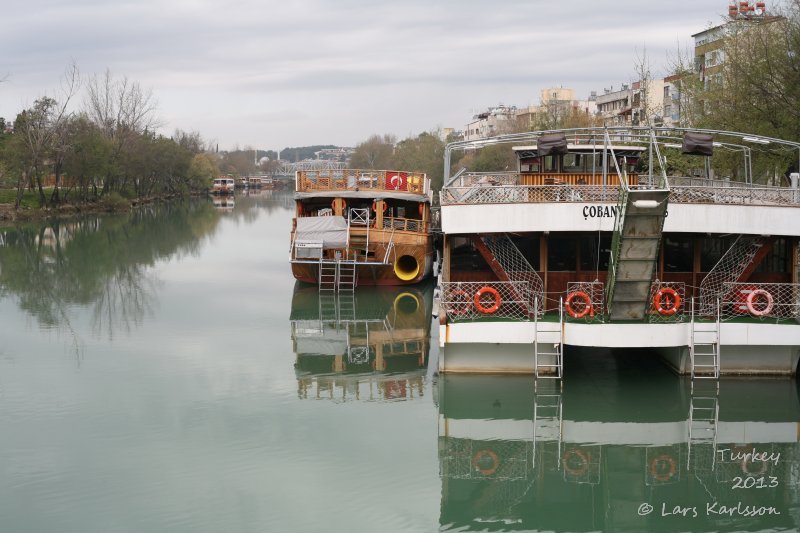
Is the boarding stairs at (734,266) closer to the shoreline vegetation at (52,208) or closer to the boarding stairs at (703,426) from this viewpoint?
the boarding stairs at (703,426)

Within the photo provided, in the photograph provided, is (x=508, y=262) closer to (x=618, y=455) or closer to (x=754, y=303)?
(x=754, y=303)

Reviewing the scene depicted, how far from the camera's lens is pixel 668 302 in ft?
55.1

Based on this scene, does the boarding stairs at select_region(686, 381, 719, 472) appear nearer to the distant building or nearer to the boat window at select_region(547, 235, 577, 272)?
the boat window at select_region(547, 235, 577, 272)

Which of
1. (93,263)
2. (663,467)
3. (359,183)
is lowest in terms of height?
(663,467)

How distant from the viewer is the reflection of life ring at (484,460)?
13.5 metres

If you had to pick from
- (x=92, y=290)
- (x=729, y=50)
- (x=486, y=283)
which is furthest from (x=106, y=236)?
(x=486, y=283)

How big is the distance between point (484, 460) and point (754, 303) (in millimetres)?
6514

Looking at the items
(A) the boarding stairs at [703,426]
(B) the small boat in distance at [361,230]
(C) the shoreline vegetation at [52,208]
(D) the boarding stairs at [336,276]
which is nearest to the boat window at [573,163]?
(A) the boarding stairs at [703,426]

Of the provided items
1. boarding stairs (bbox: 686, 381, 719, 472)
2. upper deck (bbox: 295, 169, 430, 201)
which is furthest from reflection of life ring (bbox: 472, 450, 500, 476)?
upper deck (bbox: 295, 169, 430, 201)

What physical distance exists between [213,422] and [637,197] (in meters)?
8.00

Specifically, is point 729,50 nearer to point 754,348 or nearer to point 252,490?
point 754,348

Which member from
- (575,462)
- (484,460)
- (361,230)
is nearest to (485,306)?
(484,460)

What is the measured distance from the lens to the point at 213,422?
49.2ft

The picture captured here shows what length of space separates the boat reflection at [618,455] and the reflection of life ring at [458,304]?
1.27 metres
